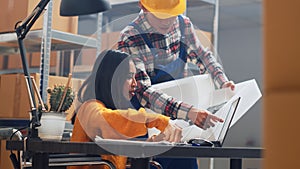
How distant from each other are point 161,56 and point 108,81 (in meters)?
0.20

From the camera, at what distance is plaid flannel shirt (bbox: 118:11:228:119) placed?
1.59m

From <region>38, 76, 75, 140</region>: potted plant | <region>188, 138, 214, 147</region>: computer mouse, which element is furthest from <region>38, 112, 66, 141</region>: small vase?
<region>188, 138, 214, 147</region>: computer mouse

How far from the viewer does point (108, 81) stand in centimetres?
185

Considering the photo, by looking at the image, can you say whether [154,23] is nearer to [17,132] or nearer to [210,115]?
[210,115]

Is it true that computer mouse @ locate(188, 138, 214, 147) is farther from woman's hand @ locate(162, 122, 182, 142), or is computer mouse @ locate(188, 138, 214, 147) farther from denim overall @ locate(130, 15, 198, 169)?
denim overall @ locate(130, 15, 198, 169)

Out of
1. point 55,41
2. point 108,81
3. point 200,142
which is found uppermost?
point 55,41

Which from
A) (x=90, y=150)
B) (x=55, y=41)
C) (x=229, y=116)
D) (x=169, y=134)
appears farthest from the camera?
(x=55, y=41)

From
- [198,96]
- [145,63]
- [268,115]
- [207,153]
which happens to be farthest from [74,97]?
[268,115]

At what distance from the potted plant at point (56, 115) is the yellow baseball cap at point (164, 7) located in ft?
1.22

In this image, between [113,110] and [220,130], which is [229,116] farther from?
[113,110]

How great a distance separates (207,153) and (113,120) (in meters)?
0.30

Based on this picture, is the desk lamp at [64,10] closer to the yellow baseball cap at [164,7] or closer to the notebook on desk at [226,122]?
the yellow baseball cap at [164,7]

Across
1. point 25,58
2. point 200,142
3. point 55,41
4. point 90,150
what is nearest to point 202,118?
point 200,142

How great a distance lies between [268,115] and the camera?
0.47 metres
